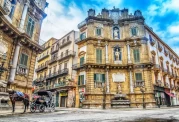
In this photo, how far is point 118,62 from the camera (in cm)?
2644

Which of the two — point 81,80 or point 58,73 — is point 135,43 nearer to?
point 81,80

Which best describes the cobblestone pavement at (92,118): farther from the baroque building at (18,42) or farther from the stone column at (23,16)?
the stone column at (23,16)

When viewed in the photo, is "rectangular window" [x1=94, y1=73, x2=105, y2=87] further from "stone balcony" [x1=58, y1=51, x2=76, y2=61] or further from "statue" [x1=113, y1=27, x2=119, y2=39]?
"statue" [x1=113, y1=27, x2=119, y2=39]

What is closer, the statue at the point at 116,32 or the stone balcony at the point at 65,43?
the statue at the point at 116,32

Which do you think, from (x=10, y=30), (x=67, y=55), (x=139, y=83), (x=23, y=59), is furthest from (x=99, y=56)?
(x=10, y=30)

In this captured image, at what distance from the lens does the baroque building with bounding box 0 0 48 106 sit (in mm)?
11594

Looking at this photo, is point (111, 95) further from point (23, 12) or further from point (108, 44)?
point (23, 12)

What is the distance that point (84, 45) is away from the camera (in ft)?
90.3

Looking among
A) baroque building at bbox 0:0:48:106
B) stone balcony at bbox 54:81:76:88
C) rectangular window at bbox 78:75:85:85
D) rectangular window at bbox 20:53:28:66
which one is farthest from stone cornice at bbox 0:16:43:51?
stone balcony at bbox 54:81:76:88

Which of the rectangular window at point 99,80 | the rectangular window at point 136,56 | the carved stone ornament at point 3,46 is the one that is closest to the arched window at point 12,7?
the carved stone ornament at point 3,46

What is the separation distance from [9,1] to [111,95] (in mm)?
19176

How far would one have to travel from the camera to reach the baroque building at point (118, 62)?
24.0 metres

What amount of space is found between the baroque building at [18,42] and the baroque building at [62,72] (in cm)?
1322

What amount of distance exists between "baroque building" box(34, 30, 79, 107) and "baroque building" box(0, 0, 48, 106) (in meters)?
13.2
